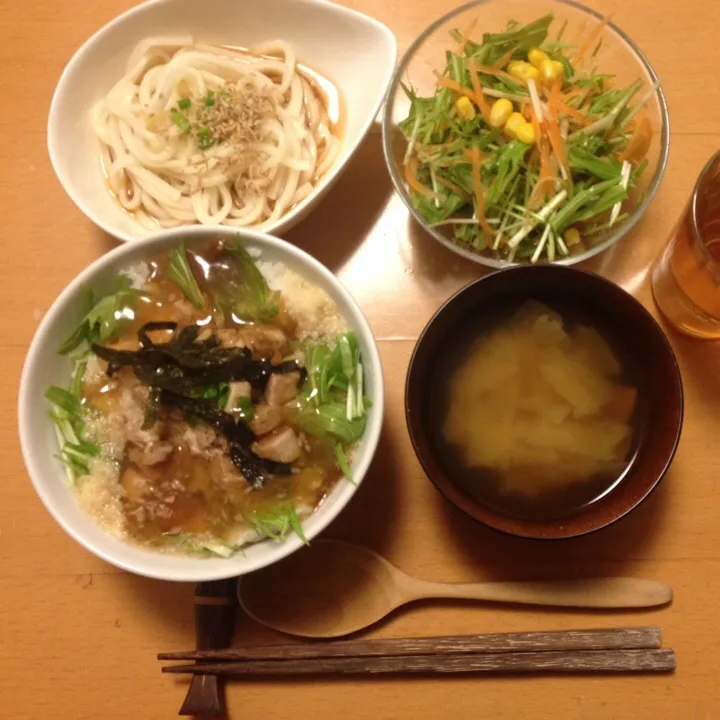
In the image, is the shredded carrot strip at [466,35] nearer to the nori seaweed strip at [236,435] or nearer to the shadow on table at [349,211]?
the shadow on table at [349,211]

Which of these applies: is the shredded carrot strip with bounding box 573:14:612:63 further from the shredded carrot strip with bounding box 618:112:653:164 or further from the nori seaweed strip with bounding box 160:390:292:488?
the nori seaweed strip with bounding box 160:390:292:488

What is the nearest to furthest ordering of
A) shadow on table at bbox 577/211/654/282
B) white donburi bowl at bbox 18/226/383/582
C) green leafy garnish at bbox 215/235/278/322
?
white donburi bowl at bbox 18/226/383/582 → green leafy garnish at bbox 215/235/278/322 → shadow on table at bbox 577/211/654/282

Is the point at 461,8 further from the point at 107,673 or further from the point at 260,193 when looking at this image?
the point at 107,673

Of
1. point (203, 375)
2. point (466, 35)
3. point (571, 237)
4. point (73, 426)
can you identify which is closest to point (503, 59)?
point (466, 35)

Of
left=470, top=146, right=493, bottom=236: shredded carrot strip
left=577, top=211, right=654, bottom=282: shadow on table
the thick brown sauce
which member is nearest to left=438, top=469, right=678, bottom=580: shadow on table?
the thick brown sauce

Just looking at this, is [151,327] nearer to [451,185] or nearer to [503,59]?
[451,185]

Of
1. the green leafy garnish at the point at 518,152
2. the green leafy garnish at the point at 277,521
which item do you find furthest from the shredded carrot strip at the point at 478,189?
the green leafy garnish at the point at 277,521

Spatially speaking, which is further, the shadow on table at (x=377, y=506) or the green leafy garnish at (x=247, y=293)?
the shadow on table at (x=377, y=506)
